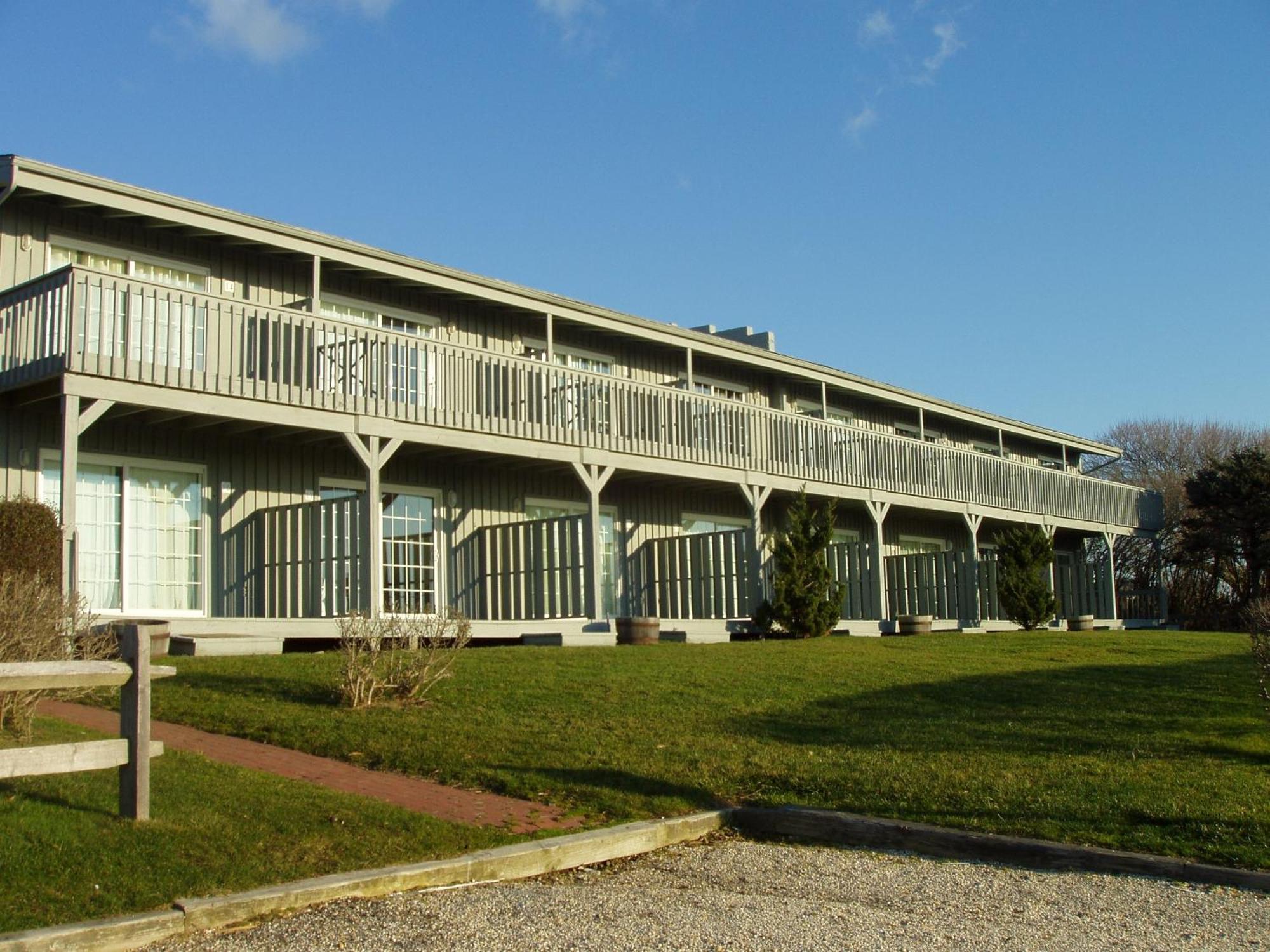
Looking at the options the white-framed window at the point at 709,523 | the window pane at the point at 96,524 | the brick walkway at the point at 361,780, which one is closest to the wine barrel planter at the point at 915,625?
the white-framed window at the point at 709,523

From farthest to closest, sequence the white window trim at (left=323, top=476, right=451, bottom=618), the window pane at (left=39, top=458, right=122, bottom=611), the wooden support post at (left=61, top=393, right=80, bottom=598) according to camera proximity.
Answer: the white window trim at (left=323, top=476, right=451, bottom=618) → the window pane at (left=39, top=458, right=122, bottom=611) → the wooden support post at (left=61, top=393, right=80, bottom=598)

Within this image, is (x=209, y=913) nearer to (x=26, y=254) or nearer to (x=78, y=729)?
(x=78, y=729)

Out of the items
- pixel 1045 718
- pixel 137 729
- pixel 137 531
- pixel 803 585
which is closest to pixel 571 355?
pixel 803 585

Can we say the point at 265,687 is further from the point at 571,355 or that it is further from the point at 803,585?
the point at 571,355

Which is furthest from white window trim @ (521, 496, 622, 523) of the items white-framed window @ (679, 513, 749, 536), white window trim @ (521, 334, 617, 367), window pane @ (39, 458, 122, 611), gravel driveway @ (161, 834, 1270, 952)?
gravel driveway @ (161, 834, 1270, 952)

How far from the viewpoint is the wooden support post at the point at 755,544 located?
2280 cm

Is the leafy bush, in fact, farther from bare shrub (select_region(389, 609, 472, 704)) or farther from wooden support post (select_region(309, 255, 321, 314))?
wooden support post (select_region(309, 255, 321, 314))

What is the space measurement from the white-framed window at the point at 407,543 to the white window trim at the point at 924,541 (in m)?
13.6

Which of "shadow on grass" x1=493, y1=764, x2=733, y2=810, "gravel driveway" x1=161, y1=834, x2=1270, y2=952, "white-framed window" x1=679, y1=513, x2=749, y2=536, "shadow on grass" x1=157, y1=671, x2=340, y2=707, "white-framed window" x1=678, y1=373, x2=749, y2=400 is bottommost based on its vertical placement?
"gravel driveway" x1=161, y1=834, x2=1270, y2=952

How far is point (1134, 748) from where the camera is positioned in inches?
418

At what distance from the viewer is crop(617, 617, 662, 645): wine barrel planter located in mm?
18578

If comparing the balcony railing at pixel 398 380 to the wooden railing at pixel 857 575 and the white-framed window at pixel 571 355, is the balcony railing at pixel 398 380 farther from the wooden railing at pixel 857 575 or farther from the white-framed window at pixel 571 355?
the white-framed window at pixel 571 355

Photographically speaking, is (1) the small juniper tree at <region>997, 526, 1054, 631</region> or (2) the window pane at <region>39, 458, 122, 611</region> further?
(1) the small juniper tree at <region>997, 526, 1054, 631</region>

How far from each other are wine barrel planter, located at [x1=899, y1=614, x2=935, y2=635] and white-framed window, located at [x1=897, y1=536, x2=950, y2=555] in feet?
21.3
